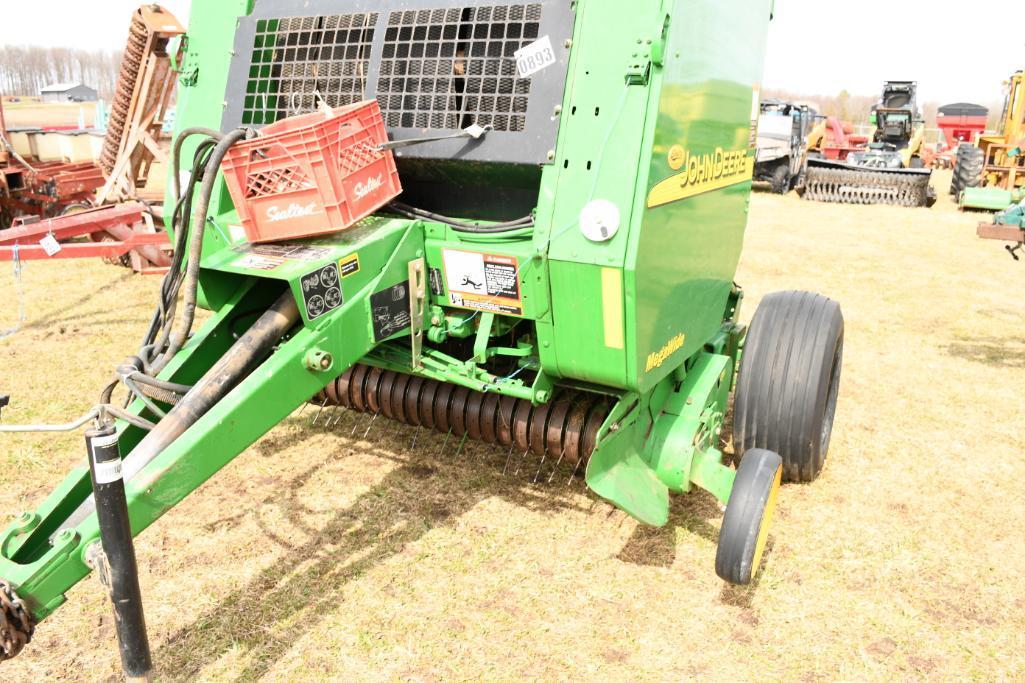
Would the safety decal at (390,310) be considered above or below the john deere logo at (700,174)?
below

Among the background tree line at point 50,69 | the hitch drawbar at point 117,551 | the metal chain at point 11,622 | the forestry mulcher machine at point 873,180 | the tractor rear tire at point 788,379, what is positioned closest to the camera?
the hitch drawbar at point 117,551

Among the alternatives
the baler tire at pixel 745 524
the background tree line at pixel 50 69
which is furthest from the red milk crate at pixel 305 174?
the background tree line at pixel 50 69

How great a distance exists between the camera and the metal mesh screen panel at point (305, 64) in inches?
127

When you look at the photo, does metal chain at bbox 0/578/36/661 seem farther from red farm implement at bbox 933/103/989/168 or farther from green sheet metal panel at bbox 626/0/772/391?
red farm implement at bbox 933/103/989/168

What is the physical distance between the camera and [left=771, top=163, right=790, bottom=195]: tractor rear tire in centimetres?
1689

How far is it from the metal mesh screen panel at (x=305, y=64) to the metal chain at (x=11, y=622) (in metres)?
2.10

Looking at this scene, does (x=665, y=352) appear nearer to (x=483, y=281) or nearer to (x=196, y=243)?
(x=483, y=281)

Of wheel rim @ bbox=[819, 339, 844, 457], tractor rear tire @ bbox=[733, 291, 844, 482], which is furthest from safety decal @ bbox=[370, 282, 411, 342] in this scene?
wheel rim @ bbox=[819, 339, 844, 457]

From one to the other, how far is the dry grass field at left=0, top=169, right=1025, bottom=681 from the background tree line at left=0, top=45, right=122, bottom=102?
93145 mm

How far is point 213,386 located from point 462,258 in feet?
3.15

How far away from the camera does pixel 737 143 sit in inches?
134

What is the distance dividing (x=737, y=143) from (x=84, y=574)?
2871mm

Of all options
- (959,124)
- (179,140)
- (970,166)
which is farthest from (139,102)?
(959,124)

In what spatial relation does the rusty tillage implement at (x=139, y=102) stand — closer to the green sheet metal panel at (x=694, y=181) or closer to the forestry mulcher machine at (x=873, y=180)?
the green sheet metal panel at (x=694, y=181)
